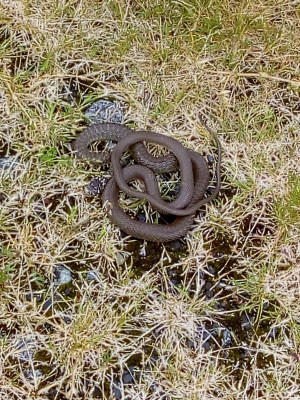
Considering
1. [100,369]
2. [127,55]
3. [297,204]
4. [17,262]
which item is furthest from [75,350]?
[127,55]

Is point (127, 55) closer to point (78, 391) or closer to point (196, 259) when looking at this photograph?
point (196, 259)

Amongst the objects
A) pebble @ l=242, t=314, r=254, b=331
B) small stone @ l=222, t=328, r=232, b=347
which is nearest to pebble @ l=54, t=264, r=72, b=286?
small stone @ l=222, t=328, r=232, b=347

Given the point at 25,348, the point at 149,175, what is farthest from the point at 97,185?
the point at 25,348

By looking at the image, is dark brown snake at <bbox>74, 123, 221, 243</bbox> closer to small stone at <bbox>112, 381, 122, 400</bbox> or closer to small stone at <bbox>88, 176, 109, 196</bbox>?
small stone at <bbox>88, 176, 109, 196</bbox>

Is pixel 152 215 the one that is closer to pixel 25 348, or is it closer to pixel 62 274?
pixel 62 274

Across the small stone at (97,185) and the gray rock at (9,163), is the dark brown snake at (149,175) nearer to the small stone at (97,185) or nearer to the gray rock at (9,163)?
the small stone at (97,185)

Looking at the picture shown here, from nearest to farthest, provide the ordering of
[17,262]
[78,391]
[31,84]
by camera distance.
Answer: [78,391], [17,262], [31,84]

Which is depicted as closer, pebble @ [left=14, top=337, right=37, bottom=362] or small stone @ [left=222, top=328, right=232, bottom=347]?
pebble @ [left=14, top=337, right=37, bottom=362]
